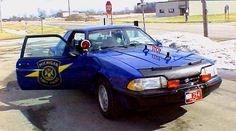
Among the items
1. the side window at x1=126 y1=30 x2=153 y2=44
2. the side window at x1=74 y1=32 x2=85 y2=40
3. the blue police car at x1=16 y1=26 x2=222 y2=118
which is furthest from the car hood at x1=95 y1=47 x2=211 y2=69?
the side window at x1=74 y1=32 x2=85 y2=40

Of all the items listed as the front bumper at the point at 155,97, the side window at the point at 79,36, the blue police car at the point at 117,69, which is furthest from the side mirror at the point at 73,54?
the front bumper at the point at 155,97

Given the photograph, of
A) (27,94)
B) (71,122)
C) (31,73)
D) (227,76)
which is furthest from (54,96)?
(227,76)

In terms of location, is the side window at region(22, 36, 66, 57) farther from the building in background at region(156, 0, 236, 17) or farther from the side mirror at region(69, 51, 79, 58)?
the building in background at region(156, 0, 236, 17)

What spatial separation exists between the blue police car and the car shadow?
0.27 meters

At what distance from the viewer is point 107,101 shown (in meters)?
5.47

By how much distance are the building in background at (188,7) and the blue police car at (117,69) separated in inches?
2769

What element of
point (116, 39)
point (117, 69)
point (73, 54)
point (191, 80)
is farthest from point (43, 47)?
point (191, 80)

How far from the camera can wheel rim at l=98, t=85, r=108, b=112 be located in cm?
557

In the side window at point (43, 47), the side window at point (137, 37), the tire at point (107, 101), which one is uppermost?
the side window at point (137, 37)

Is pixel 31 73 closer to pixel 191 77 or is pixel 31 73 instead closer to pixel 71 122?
pixel 71 122

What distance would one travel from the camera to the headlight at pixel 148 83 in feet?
15.8

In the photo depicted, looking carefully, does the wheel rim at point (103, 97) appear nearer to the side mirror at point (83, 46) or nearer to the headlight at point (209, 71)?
the side mirror at point (83, 46)

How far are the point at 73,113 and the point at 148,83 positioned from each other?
1820 mm

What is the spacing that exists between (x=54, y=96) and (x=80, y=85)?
1398mm
